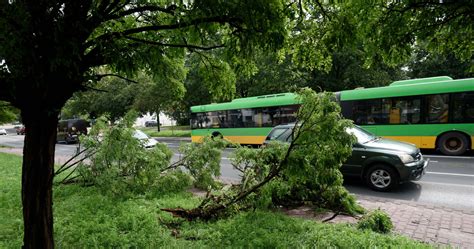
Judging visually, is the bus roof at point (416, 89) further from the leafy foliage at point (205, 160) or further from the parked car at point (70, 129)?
the parked car at point (70, 129)

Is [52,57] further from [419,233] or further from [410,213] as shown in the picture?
[410,213]

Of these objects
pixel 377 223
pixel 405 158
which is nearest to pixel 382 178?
pixel 405 158

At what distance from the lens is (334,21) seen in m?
3.73

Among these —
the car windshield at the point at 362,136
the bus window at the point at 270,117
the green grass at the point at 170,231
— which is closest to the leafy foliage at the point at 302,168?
the green grass at the point at 170,231

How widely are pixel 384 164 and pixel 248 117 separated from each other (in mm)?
10344

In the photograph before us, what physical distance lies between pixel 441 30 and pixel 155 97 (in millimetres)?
28906

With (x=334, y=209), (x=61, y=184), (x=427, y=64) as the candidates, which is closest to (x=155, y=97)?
(x=61, y=184)

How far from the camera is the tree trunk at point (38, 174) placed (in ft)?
9.11

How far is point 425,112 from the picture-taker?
11.8 m

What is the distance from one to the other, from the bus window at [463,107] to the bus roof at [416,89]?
0.72 ft

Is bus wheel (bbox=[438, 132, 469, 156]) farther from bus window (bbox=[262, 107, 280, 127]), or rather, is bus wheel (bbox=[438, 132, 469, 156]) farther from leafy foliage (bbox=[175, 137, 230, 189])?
leafy foliage (bbox=[175, 137, 230, 189])

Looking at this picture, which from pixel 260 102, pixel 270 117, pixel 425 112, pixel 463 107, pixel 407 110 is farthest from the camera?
pixel 260 102

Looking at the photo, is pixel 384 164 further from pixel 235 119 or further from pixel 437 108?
pixel 235 119

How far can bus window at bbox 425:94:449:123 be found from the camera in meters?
11.4
